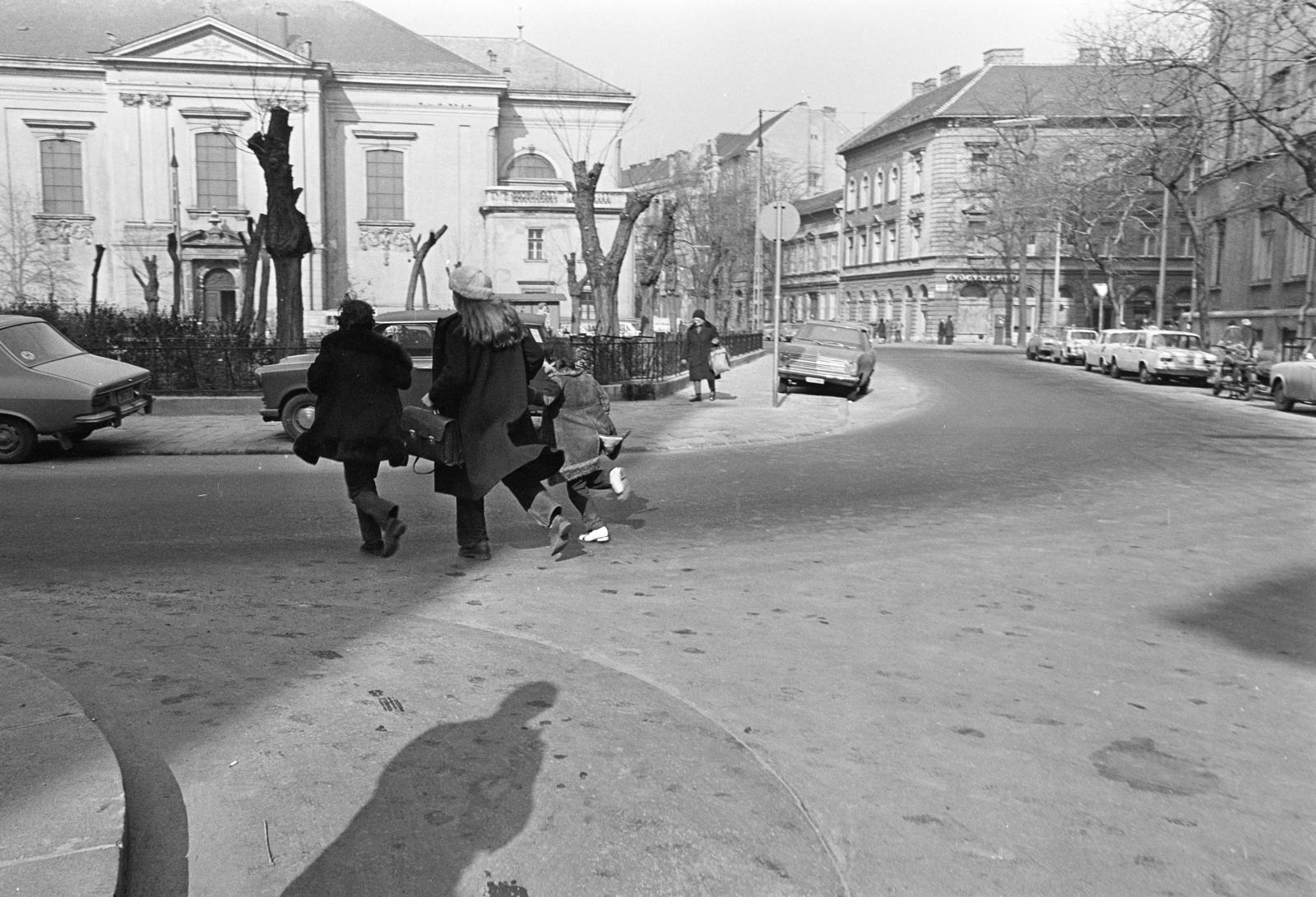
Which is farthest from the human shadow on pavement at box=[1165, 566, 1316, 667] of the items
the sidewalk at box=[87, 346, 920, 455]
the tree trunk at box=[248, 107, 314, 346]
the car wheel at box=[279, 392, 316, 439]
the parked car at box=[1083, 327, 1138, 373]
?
the parked car at box=[1083, 327, 1138, 373]

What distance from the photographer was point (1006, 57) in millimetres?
75438

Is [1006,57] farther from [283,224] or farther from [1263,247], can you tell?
[283,224]

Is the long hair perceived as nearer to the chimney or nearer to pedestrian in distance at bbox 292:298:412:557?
pedestrian in distance at bbox 292:298:412:557

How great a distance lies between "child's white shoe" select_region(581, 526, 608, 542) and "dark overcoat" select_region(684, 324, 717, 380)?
1336 cm

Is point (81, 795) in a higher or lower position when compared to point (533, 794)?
higher

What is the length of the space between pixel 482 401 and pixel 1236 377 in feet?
77.3

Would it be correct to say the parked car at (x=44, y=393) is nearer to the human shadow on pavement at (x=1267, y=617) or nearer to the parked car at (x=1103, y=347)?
the human shadow on pavement at (x=1267, y=617)

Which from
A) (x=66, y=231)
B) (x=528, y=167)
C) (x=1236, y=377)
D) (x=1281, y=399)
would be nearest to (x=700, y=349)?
(x=1281, y=399)

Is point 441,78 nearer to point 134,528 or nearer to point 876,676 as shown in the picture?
point 134,528

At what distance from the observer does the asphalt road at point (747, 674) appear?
3.58 m

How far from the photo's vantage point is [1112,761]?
438 centimetres

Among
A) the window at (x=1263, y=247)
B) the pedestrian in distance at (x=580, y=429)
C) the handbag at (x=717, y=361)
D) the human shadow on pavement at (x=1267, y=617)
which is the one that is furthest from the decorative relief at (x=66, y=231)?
the human shadow on pavement at (x=1267, y=617)

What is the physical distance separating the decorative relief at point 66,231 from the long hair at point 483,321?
5922 cm

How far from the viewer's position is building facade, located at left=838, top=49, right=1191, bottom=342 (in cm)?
6912
